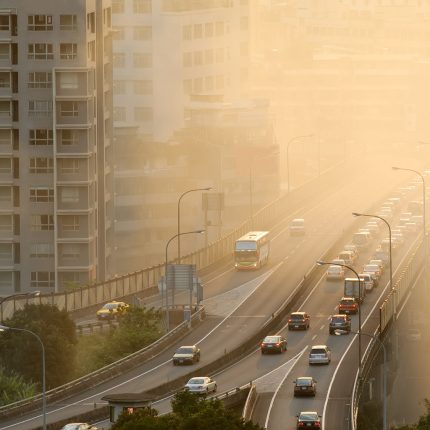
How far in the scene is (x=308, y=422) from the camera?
110375 mm

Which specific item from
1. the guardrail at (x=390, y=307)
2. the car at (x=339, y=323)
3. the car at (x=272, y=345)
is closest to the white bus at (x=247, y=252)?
the guardrail at (x=390, y=307)

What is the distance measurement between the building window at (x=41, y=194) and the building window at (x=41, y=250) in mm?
3989

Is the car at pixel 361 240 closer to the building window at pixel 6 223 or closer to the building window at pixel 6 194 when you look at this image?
the building window at pixel 6 223

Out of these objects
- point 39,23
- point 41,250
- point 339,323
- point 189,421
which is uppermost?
point 39,23

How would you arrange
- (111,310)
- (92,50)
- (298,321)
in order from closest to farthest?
(298,321), (111,310), (92,50)

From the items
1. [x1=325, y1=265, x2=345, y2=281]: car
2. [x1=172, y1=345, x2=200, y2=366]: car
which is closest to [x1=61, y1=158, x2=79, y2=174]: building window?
[x1=325, y1=265, x2=345, y2=281]: car

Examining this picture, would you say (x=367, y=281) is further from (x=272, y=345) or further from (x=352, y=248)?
(x=272, y=345)

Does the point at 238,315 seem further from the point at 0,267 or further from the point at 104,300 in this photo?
the point at 0,267

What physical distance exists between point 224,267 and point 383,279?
14659mm

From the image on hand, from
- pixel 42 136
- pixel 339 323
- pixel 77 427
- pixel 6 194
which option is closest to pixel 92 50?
pixel 42 136

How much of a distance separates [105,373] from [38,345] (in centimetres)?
577

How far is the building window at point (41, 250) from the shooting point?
17550cm

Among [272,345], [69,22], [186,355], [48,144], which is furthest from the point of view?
→ [48,144]

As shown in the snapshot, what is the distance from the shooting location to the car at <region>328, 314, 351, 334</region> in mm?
142875
